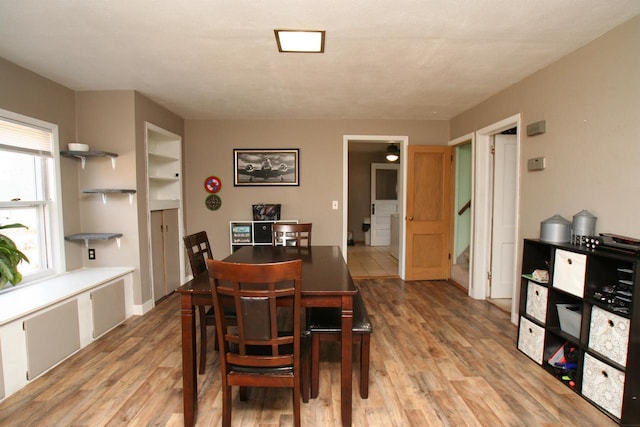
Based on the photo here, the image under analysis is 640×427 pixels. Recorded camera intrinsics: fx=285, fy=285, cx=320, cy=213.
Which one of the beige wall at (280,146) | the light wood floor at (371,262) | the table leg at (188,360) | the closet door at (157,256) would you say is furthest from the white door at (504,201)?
the closet door at (157,256)

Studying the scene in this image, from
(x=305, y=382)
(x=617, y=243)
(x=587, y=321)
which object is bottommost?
(x=305, y=382)

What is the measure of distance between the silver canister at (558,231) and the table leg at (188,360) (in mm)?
2584

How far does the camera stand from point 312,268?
79.7 inches

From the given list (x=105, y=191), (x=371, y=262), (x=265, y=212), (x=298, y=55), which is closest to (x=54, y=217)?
(x=105, y=191)

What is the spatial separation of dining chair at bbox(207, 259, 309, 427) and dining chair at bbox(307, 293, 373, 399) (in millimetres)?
270

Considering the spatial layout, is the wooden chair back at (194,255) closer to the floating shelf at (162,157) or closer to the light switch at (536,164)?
the floating shelf at (162,157)

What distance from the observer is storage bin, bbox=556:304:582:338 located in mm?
1956

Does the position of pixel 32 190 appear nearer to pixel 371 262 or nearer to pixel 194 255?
pixel 194 255

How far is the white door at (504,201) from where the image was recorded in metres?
3.43

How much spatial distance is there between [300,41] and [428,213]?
305 centimetres

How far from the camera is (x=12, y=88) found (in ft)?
7.72

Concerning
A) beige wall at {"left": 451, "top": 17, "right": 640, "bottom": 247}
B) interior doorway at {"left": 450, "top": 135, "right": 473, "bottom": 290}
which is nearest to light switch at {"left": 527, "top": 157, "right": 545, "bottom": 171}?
beige wall at {"left": 451, "top": 17, "right": 640, "bottom": 247}

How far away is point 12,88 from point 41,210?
Answer: 1075 mm

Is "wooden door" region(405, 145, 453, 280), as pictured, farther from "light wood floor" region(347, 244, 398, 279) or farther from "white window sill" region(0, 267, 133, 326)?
"white window sill" region(0, 267, 133, 326)
